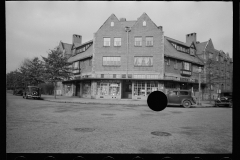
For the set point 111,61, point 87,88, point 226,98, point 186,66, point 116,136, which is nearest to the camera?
point 226,98

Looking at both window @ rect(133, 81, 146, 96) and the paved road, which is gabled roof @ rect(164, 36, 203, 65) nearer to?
window @ rect(133, 81, 146, 96)

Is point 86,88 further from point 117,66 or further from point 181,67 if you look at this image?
point 181,67

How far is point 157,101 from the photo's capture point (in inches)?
48.7

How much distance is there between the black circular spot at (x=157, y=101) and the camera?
4.01 ft

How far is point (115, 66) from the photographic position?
25.5 m

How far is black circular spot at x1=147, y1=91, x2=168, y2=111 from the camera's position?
122 centimetres

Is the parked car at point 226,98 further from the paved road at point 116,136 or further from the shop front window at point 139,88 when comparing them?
the shop front window at point 139,88

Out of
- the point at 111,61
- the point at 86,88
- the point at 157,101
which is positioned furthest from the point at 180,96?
the point at 86,88

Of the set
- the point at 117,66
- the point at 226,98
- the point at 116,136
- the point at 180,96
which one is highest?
the point at 117,66

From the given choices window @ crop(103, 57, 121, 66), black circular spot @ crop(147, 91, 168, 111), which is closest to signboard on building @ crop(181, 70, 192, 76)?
black circular spot @ crop(147, 91, 168, 111)
